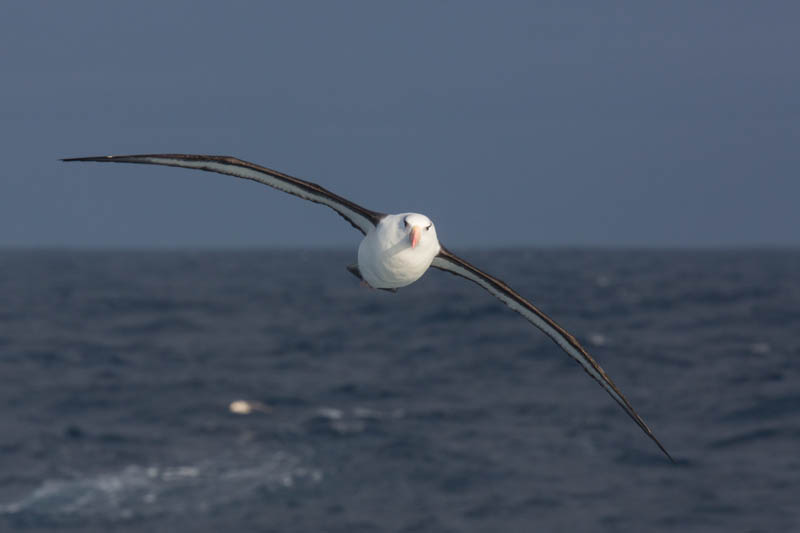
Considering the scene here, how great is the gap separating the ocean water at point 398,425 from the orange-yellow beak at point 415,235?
12362 mm

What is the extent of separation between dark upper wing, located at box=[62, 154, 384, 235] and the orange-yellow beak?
0.64 metres

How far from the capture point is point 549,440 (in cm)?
2600

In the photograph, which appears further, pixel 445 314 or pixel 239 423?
pixel 445 314

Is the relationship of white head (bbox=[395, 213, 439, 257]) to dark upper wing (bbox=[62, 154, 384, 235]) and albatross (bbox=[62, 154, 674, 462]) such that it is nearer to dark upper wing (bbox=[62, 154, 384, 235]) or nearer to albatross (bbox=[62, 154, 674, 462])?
albatross (bbox=[62, 154, 674, 462])

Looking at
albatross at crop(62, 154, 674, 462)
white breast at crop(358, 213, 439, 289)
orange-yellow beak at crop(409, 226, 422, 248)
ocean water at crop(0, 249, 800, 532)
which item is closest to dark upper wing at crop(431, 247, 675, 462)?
albatross at crop(62, 154, 674, 462)

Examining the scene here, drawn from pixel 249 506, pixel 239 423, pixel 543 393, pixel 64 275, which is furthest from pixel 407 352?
pixel 64 275

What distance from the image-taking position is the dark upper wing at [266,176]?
28.7ft

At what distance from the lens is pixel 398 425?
2769 cm

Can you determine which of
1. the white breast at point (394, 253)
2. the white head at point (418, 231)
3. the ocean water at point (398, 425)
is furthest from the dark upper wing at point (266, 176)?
the ocean water at point (398, 425)

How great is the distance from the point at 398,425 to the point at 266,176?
61.8 ft

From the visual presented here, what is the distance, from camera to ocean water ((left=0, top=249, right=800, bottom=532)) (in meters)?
21.6

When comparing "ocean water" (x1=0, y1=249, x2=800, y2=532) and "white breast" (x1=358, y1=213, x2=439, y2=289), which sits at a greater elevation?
"white breast" (x1=358, y1=213, x2=439, y2=289)

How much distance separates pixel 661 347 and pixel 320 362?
1346cm

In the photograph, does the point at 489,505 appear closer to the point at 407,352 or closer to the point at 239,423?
the point at 239,423
